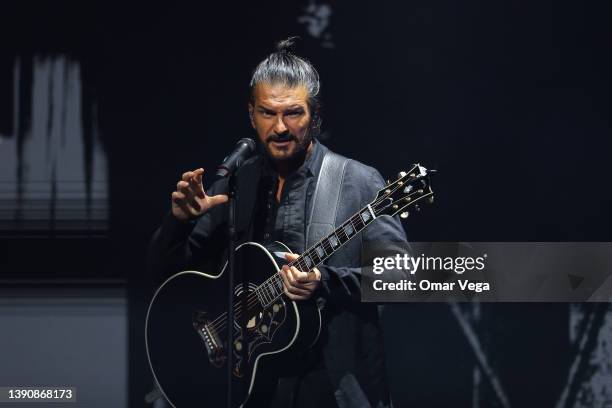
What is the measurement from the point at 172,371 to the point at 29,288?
0.92 metres

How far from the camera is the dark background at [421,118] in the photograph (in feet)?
16.5

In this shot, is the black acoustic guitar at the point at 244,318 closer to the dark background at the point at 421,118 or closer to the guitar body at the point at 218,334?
the guitar body at the point at 218,334

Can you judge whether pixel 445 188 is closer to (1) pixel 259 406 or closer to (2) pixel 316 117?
(2) pixel 316 117

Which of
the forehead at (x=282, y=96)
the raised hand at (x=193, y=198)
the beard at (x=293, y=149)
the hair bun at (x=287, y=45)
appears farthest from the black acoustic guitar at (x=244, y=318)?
the hair bun at (x=287, y=45)

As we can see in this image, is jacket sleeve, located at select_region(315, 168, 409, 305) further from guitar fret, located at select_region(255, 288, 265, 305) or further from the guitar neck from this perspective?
guitar fret, located at select_region(255, 288, 265, 305)

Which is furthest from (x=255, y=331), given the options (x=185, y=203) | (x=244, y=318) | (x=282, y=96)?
(x=282, y=96)

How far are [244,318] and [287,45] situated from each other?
1.29 meters

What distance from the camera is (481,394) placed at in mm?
5004

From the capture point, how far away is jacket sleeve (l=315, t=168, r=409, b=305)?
15.0 feet

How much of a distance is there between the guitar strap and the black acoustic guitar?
0.28 ft

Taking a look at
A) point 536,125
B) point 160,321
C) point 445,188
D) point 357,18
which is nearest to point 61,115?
point 160,321

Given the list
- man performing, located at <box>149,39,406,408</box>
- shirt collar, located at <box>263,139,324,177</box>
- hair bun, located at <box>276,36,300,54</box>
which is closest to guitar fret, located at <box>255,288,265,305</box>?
man performing, located at <box>149,39,406,408</box>

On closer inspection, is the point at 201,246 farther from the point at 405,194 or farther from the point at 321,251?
the point at 405,194

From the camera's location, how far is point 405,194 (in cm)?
444
